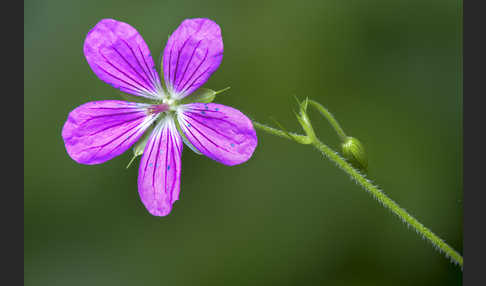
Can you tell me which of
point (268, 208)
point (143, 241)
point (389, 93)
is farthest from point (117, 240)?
point (389, 93)

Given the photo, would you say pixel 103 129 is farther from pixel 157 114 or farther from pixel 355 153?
pixel 355 153

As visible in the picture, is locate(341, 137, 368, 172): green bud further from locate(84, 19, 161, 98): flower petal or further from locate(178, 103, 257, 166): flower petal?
locate(84, 19, 161, 98): flower petal

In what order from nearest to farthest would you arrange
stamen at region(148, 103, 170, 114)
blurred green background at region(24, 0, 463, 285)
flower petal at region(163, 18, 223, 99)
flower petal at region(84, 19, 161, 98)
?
flower petal at region(163, 18, 223, 99)
flower petal at region(84, 19, 161, 98)
stamen at region(148, 103, 170, 114)
blurred green background at region(24, 0, 463, 285)

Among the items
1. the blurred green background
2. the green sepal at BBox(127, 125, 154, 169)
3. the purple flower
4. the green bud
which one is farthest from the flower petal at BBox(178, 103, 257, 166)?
the blurred green background

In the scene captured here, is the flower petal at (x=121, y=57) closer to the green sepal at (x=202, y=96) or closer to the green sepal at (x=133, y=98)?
the green sepal at (x=133, y=98)

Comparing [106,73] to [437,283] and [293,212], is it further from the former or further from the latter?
[437,283]

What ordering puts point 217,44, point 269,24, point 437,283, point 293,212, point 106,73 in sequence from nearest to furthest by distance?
point 217,44, point 106,73, point 437,283, point 293,212, point 269,24
